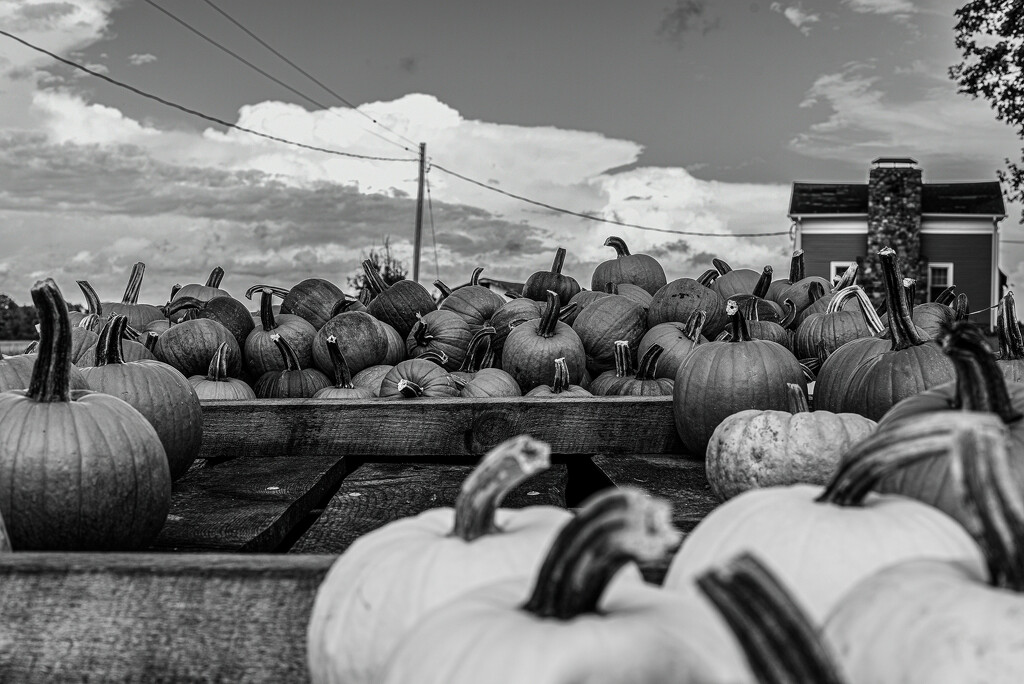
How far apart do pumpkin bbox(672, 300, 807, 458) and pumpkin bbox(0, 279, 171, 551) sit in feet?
5.36

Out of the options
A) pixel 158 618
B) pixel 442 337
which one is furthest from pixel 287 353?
pixel 158 618

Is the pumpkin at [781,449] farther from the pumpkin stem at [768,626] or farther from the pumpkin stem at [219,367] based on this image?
the pumpkin stem at [219,367]

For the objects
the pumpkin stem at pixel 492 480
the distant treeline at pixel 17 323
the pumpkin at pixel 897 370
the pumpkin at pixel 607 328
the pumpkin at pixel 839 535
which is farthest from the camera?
the distant treeline at pixel 17 323

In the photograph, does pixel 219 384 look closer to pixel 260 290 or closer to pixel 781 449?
pixel 260 290

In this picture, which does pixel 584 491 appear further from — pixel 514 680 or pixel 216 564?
pixel 514 680

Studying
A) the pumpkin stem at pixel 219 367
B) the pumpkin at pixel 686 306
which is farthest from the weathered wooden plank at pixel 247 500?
the pumpkin at pixel 686 306

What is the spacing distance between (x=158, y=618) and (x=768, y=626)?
0.96m

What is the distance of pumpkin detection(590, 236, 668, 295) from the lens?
6824mm

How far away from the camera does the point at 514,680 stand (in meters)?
0.70

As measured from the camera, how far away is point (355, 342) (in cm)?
508

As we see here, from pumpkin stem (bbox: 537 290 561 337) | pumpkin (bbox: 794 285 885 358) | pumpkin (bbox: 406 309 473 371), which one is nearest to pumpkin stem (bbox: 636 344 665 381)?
pumpkin stem (bbox: 537 290 561 337)

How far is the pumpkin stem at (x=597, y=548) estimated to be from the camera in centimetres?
67

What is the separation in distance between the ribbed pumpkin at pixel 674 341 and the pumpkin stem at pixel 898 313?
1357mm

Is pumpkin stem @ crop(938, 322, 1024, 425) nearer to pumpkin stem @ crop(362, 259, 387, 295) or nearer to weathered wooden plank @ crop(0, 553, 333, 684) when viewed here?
weathered wooden plank @ crop(0, 553, 333, 684)
